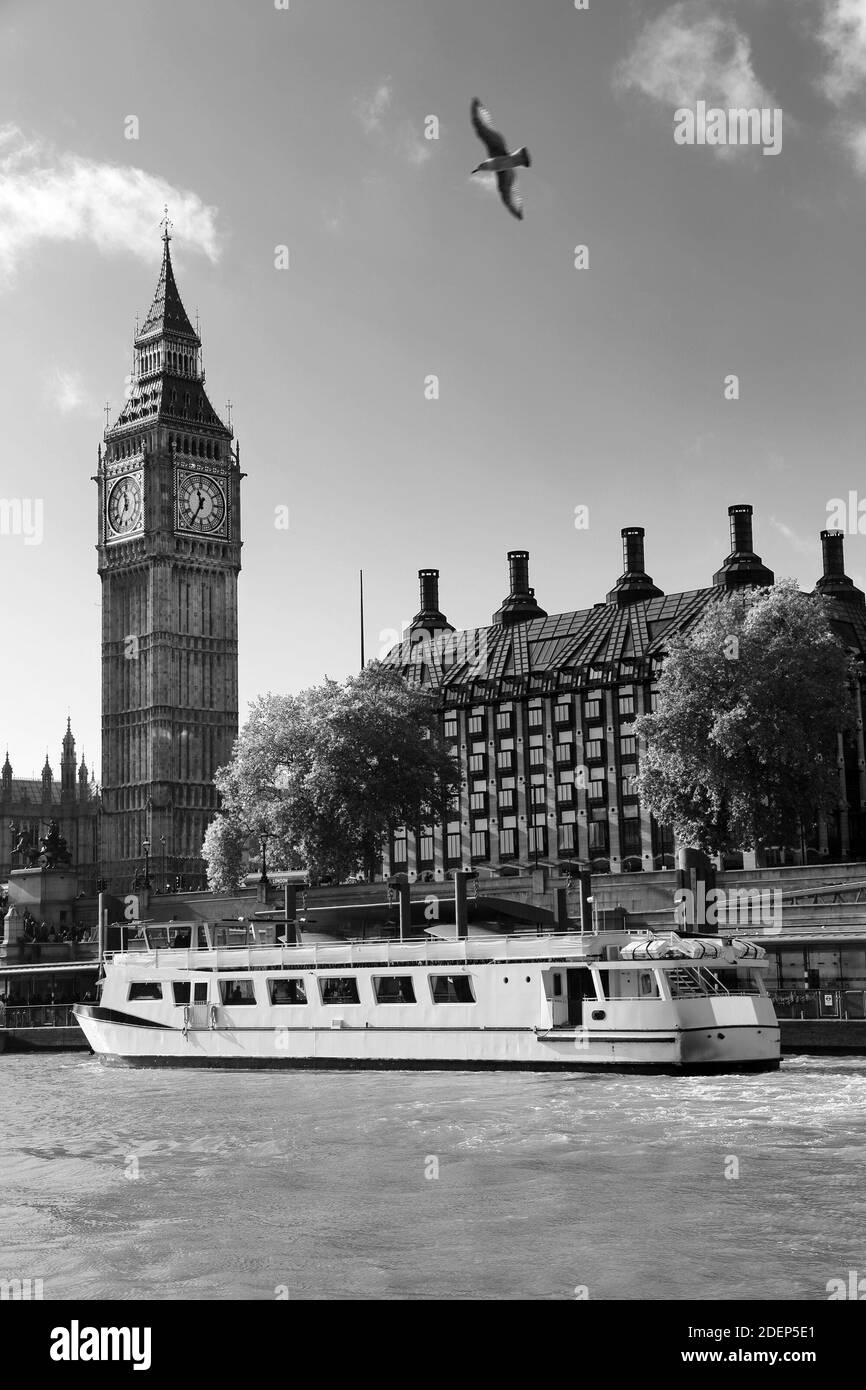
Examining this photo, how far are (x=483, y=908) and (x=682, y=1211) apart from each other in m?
46.3

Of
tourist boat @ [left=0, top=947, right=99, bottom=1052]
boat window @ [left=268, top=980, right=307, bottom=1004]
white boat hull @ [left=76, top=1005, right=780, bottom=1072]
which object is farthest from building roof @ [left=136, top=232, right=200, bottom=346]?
boat window @ [left=268, top=980, right=307, bottom=1004]

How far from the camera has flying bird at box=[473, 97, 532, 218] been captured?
72.2 feet

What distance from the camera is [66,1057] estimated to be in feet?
246

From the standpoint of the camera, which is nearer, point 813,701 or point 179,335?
point 813,701

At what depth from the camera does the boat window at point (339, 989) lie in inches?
2452

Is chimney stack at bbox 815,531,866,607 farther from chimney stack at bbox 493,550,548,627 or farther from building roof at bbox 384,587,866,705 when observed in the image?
chimney stack at bbox 493,550,548,627

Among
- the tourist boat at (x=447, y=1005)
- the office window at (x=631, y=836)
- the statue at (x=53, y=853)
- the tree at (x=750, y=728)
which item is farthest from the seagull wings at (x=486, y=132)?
the office window at (x=631, y=836)

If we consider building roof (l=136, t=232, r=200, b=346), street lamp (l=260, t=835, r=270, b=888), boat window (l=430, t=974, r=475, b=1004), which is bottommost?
boat window (l=430, t=974, r=475, b=1004)

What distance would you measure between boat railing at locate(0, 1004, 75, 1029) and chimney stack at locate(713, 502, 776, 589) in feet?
212

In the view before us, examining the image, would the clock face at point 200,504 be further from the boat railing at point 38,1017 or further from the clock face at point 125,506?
the boat railing at point 38,1017

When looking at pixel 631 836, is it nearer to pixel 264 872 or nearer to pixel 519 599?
pixel 519 599
